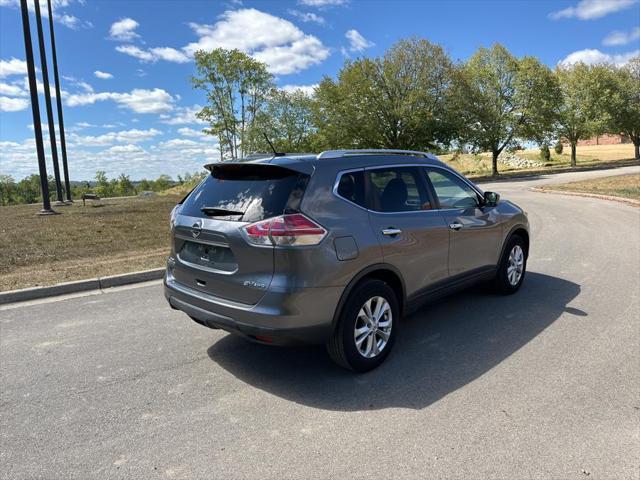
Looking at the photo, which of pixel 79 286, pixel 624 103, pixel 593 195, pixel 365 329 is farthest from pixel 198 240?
pixel 624 103

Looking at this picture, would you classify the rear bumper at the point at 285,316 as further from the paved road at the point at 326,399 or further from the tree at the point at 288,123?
the tree at the point at 288,123

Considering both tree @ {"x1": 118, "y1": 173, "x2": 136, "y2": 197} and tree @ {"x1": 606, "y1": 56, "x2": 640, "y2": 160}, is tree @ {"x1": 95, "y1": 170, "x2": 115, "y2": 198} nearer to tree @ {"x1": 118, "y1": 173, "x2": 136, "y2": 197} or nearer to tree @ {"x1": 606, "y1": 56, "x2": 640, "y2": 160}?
tree @ {"x1": 118, "y1": 173, "x2": 136, "y2": 197}

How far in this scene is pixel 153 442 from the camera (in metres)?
2.89

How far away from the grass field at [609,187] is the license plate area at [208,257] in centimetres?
1768

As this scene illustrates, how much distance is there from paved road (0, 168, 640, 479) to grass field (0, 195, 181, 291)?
1.90m

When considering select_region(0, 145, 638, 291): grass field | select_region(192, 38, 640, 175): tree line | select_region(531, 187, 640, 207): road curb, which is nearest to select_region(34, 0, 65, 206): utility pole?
select_region(0, 145, 638, 291): grass field

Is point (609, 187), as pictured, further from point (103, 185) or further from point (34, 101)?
point (103, 185)

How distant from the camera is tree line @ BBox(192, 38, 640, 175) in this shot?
35.0m

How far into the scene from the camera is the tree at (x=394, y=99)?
34594 millimetres

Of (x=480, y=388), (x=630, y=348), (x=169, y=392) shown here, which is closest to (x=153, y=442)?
(x=169, y=392)

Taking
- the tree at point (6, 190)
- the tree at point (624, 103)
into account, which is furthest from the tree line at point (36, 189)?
the tree at point (624, 103)

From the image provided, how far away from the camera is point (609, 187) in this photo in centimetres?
2202

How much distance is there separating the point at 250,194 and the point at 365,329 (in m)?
1.42

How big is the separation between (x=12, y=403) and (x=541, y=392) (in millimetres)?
3918
